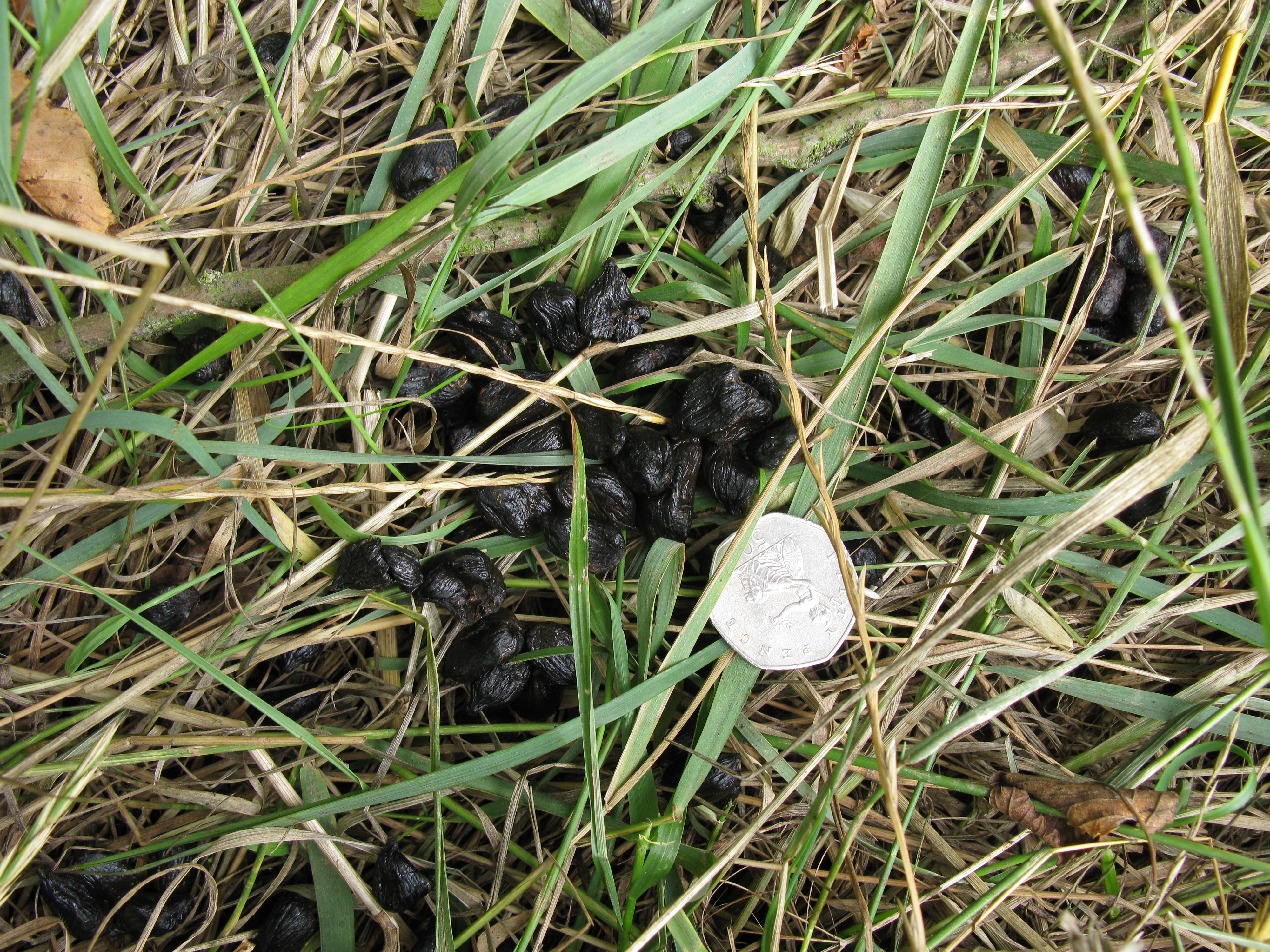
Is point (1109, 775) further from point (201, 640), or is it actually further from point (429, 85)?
point (429, 85)

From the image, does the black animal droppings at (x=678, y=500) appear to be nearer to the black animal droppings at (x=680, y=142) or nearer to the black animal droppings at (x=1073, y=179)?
Answer: the black animal droppings at (x=680, y=142)

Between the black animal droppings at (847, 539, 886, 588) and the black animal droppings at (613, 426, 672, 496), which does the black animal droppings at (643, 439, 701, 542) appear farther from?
the black animal droppings at (847, 539, 886, 588)

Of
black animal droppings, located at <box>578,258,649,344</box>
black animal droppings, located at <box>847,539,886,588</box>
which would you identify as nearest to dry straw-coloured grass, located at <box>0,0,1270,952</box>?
black animal droppings, located at <box>847,539,886,588</box>

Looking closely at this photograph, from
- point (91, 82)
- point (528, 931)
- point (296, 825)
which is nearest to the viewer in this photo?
point (528, 931)

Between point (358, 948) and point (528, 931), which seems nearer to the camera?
point (528, 931)

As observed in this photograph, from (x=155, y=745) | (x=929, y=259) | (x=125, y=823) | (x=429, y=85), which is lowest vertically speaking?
(x=125, y=823)

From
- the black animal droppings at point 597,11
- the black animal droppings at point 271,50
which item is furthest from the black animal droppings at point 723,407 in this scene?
the black animal droppings at point 271,50

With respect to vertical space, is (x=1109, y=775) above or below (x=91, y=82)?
below

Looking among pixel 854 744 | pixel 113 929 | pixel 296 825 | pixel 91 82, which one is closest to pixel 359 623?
pixel 296 825
